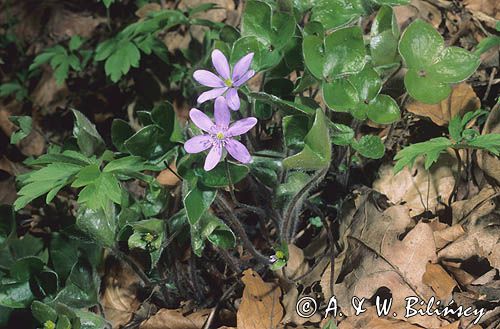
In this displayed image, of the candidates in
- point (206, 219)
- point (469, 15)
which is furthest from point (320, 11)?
point (469, 15)

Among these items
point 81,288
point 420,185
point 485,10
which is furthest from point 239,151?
point 485,10

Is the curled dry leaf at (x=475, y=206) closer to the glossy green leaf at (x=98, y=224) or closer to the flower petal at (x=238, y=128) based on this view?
the flower petal at (x=238, y=128)

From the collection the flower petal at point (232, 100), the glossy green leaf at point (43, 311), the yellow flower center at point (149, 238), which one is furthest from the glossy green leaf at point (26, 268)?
the flower petal at point (232, 100)

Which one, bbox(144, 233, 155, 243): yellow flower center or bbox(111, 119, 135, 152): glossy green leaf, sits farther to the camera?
bbox(111, 119, 135, 152): glossy green leaf

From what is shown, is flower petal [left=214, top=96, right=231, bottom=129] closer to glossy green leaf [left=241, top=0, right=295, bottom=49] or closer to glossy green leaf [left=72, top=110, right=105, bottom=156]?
glossy green leaf [left=241, top=0, right=295, bottom=49]

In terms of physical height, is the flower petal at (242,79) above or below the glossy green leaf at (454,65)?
above

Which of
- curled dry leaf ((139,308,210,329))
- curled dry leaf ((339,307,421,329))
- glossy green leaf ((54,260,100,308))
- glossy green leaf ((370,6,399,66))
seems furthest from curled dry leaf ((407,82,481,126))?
glossy green leaf ((54,260,100,308))
